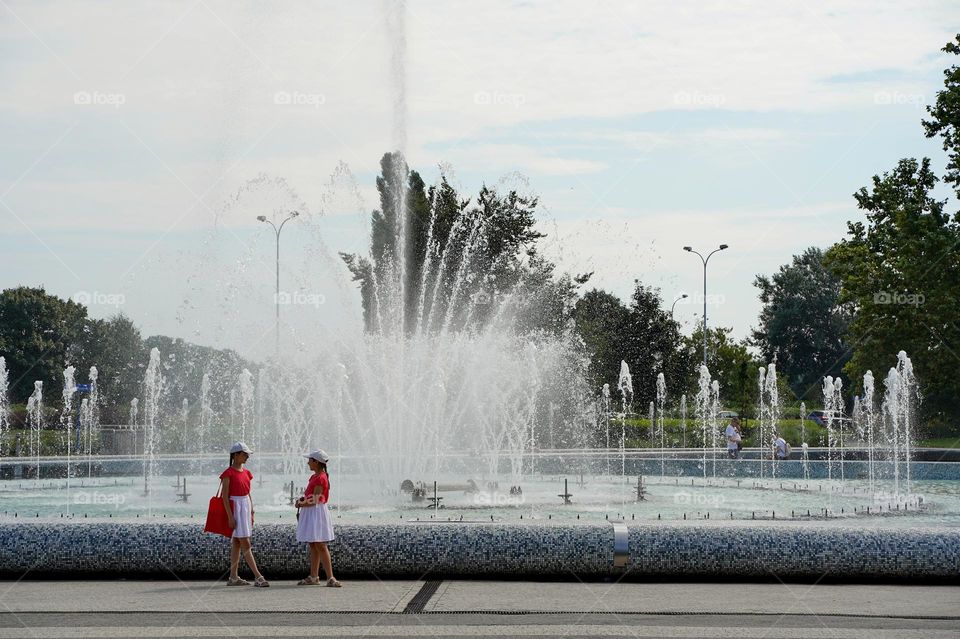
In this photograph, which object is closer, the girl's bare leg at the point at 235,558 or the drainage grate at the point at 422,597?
the drainage grate at the point at 422,597

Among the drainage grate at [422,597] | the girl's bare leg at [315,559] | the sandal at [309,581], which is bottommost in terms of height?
the drainage grate at [422,597]

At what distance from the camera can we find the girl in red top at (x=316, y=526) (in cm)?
1048

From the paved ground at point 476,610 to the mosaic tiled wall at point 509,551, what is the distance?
17 cm

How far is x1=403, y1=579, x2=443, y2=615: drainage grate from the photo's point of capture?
367 inches

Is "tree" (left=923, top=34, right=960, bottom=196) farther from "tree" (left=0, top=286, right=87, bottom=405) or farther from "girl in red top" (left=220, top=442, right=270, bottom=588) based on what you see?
"tree" (left=0, top=286, right=87, bottom=405)

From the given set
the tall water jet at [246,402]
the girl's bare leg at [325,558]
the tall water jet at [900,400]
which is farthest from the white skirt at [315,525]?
the tall water jet at [246,402]

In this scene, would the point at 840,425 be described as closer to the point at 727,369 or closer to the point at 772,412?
the point at 772,412

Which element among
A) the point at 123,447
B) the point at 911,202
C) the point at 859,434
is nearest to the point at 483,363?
the point at 123,447

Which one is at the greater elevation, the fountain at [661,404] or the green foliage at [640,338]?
the green foliage at [640,338]

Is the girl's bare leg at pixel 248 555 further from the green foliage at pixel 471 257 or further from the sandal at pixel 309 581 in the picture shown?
the green foliage at pixel 471 257

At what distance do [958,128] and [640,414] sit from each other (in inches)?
1062

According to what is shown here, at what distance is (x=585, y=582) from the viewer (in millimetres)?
10898

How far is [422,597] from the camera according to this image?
9.98m

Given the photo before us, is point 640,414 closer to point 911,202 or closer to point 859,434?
point 859,434
